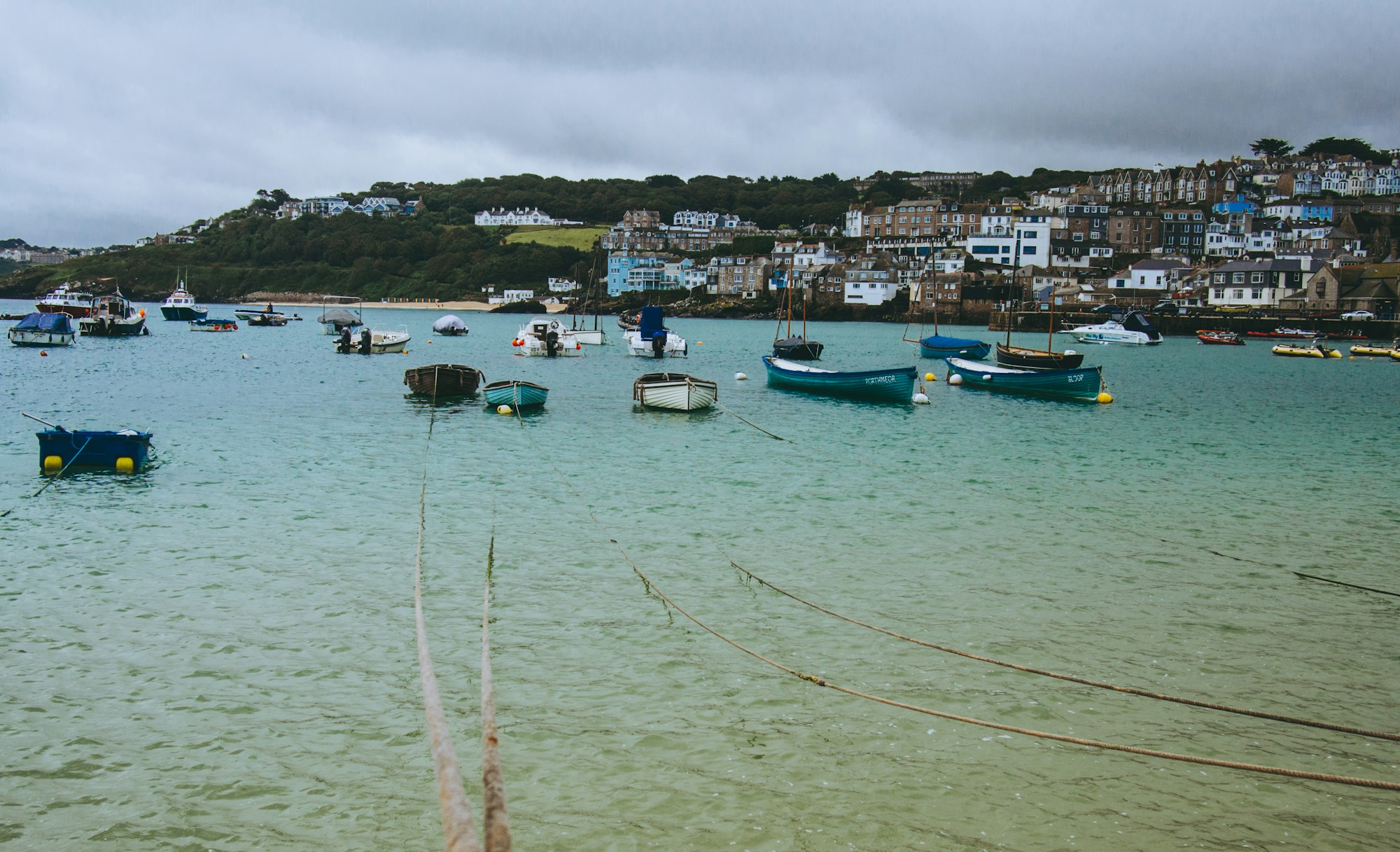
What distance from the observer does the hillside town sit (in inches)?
4545

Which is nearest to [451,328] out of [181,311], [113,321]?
[113,321]

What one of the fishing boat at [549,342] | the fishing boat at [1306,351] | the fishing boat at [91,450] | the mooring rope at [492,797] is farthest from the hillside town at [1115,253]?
the mooring rope at [492,797]

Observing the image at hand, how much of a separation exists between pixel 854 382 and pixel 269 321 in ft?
292

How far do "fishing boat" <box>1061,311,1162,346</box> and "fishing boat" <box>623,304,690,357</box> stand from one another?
53.3 metres

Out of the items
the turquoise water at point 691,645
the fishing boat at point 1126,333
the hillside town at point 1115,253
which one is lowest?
the turquoise water at point 691,645

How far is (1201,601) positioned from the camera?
11570 millimetres

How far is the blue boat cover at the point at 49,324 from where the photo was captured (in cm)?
6406

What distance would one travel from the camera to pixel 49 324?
6450 centimetres

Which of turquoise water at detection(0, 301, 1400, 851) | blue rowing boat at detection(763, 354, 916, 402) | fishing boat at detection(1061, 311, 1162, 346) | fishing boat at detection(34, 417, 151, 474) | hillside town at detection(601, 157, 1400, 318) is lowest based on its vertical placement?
turquoise water at detection(0, 301, 1400, 851)

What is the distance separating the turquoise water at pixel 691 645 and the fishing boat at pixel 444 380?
33.6 ft

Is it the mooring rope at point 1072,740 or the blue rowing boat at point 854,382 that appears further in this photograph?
the blue rowing boat at point 854,382

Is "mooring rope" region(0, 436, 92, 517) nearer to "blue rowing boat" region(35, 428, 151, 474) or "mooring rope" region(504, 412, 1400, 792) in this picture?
"blue rowing boat" region(35, 428, 151, 474)

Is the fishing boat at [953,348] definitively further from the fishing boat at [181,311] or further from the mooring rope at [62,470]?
the fishing boat at [181,311]

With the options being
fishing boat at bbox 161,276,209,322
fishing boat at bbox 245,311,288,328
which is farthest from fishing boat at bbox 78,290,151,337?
fishing boat at bbox 245,311,288,328
